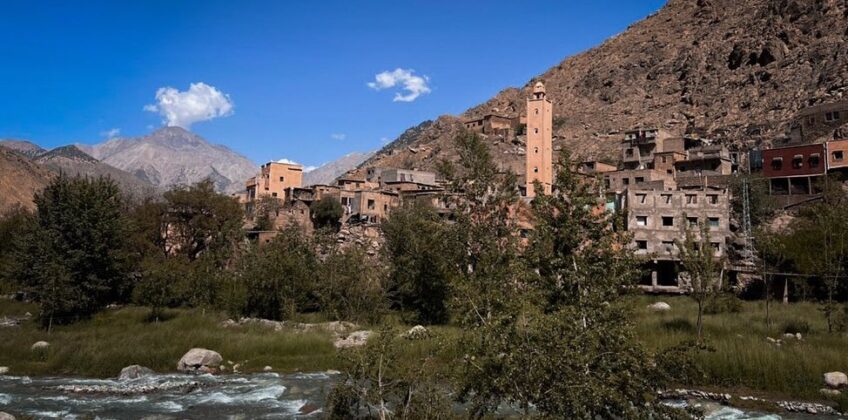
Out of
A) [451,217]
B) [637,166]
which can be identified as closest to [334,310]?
[451,217]

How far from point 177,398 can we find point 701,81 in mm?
110287

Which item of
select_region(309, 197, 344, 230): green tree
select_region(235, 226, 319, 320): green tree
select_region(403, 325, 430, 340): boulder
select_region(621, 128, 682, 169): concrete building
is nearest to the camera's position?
select_region(403, 325, 430, 340): boulder

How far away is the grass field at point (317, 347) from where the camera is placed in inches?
843

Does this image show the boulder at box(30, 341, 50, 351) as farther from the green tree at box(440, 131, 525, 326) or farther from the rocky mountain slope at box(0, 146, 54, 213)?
the rocky mountain slope at box(0, 146, 54, 213)

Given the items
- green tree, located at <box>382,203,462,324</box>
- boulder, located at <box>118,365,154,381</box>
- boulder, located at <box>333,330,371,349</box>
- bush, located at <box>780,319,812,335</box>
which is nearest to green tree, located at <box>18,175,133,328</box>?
boulder, located at <box>118,365,154,381</box>

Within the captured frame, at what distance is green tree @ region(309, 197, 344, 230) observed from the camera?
63.4 m

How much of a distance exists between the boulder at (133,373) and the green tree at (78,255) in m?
13.4

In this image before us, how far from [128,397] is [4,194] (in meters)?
98.0

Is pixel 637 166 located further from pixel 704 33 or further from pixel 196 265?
pixel 704 33

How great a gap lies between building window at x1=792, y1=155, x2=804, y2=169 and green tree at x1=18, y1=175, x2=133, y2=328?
5932 centimetres

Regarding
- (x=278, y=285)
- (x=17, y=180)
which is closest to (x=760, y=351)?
(x=278, y=285)

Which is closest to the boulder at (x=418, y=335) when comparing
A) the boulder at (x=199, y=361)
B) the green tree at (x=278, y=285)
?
the boulder at (x=199, y=361)

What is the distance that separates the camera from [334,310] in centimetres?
3691

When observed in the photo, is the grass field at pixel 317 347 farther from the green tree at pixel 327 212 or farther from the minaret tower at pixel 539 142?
the minaret tower at pixel 539 142
